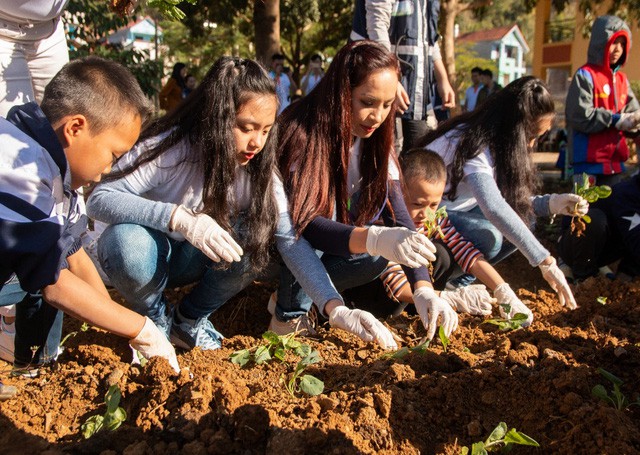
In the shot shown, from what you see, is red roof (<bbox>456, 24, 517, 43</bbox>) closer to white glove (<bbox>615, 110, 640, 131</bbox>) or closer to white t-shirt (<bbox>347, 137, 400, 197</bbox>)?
white glove (<bbox>615, 110, 640, 131</bbox>)

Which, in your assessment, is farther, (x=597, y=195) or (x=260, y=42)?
(x=260, y=42)

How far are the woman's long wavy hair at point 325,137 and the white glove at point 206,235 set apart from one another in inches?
15.1

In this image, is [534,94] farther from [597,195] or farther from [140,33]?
[140,33]

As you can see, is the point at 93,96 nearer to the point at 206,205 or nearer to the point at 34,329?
the point at 206,205

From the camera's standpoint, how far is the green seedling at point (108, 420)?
1.89 m

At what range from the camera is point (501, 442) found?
1.82 metres

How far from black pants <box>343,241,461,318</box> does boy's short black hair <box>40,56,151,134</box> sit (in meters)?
1.58

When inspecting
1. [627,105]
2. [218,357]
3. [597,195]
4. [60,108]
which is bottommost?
[218,357]

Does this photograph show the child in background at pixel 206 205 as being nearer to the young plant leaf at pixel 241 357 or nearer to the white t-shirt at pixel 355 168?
the young plant leaf at pixel 241 357

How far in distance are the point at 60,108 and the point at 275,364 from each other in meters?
1.10

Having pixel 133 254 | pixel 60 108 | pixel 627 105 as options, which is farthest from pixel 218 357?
pixel 627 105

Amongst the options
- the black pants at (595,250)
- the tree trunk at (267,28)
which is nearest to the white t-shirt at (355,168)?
the black pants at (595,250)

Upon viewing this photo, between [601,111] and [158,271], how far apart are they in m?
3.44

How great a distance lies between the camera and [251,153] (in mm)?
2592
